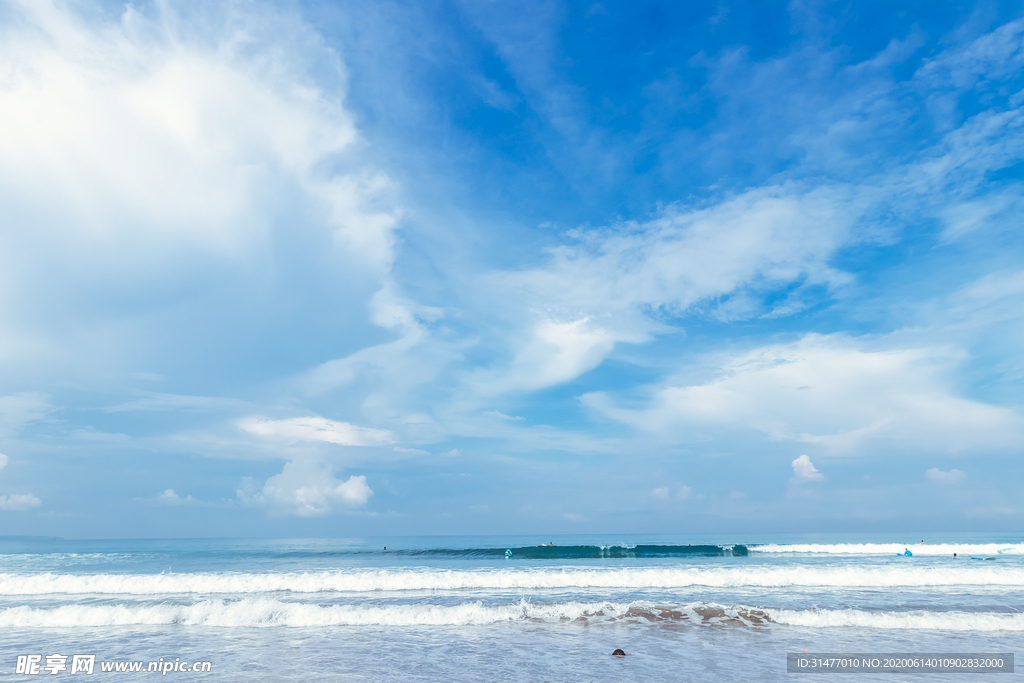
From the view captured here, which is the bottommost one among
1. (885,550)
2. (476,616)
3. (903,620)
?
(885,550)

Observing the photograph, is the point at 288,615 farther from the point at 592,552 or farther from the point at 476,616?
the point at 592,552

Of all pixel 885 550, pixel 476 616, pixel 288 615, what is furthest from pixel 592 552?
pixel 288 615

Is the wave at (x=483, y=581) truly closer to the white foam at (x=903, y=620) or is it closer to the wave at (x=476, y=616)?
the wave at (x=476, y=616)

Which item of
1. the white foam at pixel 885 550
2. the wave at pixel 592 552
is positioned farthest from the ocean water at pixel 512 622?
the white foam at pixel 885 550

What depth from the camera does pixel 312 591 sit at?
23312 millimetres

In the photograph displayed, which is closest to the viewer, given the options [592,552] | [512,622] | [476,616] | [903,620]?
[903,620]

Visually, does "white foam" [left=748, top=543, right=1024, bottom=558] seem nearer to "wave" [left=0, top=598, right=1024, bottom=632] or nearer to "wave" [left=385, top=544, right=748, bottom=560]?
"wave" [left=385, top=544, right=748, bottom=560]

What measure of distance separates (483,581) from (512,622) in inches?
375

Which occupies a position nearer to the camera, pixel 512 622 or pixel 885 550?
pixel 512 622

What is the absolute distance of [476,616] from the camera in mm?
16500

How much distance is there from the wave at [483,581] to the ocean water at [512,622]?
0.12 metres

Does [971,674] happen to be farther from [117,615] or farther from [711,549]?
[711,549]

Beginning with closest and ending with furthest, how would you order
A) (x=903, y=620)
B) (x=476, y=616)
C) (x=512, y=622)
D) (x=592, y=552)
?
(x=903, y=620), (x=512, y=622), (x=476, y=616), (x=592, y=552)

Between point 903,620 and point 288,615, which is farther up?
point 903,620
